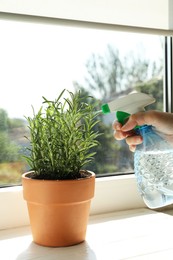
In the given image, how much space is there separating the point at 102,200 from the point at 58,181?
354 millimetres

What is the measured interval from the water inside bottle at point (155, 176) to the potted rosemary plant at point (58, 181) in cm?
14

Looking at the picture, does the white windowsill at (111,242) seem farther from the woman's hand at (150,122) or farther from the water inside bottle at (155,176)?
the woman's hand at (150,122)

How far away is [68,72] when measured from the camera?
1390 mm

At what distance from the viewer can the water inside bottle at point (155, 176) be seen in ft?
3.51

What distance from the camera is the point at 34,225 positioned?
1067 mm

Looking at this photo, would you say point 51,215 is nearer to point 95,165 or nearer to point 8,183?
point 8,183

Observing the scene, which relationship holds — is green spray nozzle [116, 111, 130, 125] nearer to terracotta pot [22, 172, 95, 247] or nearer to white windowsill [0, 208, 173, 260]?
terracotta pot [22, 172, 95, 247]

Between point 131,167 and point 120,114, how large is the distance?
616 mm

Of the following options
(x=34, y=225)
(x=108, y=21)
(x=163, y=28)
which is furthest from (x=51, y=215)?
(x=163, y=28)

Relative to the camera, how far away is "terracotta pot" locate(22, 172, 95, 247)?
1.02 metres

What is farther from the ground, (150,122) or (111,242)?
(150,122)

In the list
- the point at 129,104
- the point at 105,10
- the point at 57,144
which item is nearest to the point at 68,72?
the point at 105,10

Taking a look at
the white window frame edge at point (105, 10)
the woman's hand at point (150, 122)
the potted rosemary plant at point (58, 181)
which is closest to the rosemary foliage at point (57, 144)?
the potted rosemary plant at point (58, 181)

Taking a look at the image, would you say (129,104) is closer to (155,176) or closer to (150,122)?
(150,122)
